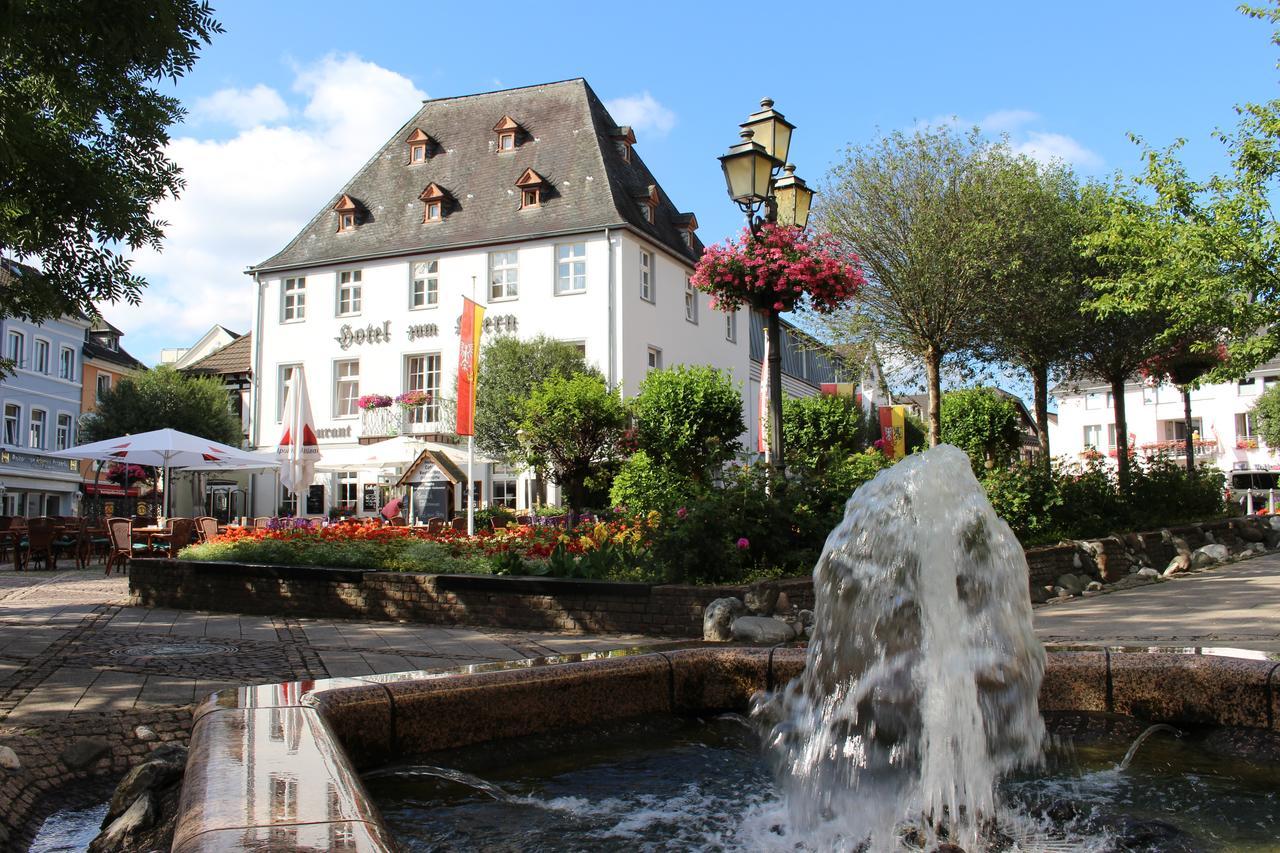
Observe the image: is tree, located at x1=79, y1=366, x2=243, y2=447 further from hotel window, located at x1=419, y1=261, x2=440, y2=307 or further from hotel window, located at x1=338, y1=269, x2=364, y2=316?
hotel window, located at x1=419, y1=261, x2=440, y2=307

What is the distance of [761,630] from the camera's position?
7582 mm

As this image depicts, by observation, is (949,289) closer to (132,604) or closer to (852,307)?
(852,307)

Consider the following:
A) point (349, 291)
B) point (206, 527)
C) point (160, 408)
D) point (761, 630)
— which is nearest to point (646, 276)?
point (349, 291)

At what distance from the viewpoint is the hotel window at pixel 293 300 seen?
119 feet

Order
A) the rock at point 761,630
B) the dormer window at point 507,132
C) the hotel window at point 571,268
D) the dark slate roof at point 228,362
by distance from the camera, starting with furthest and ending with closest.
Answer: the dark slate roof at point 228,362 → the dormer window at point 507,132 → the hotel window at point 571,268 → the rock at point 761,630

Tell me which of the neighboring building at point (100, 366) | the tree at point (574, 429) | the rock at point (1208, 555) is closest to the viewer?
the rock at point (1208, 555)

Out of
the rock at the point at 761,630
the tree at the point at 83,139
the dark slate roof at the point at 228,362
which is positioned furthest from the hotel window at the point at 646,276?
the rock at the point at 761,630

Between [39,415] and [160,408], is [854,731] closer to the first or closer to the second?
[160,408]

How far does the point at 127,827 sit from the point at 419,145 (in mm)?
37087

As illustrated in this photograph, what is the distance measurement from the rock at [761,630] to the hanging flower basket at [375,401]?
27.2 meters

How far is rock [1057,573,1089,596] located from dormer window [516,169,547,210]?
25.4m

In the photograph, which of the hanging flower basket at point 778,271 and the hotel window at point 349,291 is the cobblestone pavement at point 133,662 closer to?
the hanging flower basket at point 778,271

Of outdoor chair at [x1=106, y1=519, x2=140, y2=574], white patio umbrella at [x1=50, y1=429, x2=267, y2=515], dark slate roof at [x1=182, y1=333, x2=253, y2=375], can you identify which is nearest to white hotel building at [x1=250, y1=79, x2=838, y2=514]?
dark slate roof at [x1=182, y1=333, x2=253, y2=375]

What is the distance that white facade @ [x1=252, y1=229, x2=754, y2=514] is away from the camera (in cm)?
3180
